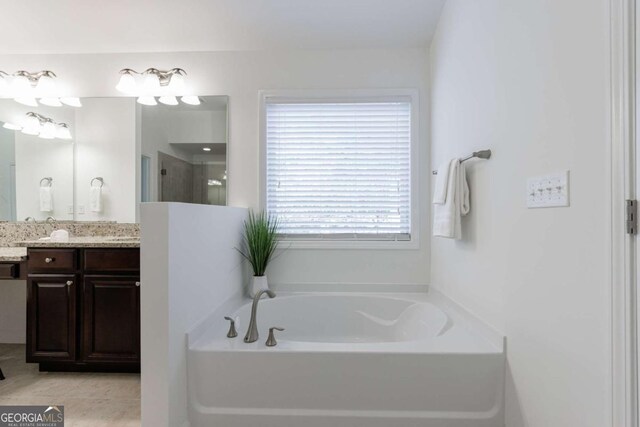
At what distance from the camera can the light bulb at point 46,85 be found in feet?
8.45

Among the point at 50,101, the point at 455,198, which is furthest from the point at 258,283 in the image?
the point at 50,101

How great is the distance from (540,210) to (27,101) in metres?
3.67

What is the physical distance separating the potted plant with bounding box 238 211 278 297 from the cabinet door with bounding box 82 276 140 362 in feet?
2.50

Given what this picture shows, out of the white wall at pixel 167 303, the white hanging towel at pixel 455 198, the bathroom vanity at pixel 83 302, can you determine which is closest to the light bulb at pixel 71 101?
the bathroom vanity at pixel 83 302

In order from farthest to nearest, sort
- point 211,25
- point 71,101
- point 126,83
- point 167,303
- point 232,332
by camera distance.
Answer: point 71,101
point 126,83
point 211,25
point 232,332
point 167,303

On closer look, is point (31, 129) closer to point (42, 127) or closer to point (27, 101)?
point (42, 127)

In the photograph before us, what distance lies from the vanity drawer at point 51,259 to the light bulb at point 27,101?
1.34 meters

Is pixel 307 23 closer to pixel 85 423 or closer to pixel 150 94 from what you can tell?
pixel 150 94

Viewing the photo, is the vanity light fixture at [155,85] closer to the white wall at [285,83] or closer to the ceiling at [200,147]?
the white wall at [285,83]

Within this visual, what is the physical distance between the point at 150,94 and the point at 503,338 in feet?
9.53

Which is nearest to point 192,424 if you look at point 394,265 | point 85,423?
point 85,423

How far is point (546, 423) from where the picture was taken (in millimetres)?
1181

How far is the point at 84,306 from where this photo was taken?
7.02 feet

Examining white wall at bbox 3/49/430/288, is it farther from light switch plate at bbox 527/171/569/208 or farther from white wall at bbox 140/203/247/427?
light switch plate at bbox 527/171/569/208
